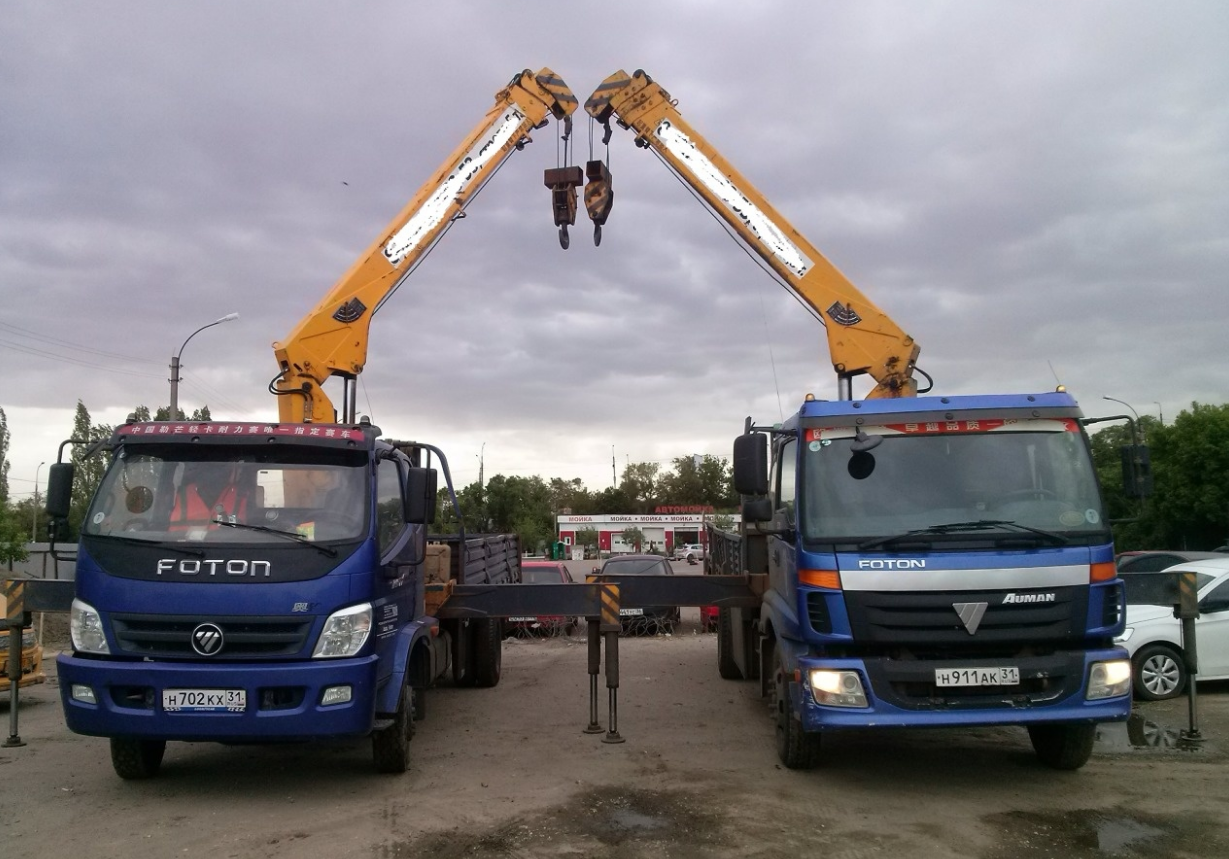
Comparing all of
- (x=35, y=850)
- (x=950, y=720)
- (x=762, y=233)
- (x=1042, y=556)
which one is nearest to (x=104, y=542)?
(x=35, y=850)

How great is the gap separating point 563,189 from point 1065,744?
779 cm

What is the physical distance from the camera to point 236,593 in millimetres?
6375

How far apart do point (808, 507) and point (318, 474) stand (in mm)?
3477

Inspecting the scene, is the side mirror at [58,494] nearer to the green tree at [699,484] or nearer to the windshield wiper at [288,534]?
the windshield wiper at [288,534]

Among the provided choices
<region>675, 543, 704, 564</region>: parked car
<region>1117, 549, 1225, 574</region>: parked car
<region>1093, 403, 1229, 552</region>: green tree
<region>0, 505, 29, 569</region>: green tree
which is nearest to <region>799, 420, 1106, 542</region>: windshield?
<region>1117, 549, 1225, 574</region>: parked car

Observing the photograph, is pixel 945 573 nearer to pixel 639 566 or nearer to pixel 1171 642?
pixel 1171 642

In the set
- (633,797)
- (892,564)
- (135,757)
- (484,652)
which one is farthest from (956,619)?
(484,652)

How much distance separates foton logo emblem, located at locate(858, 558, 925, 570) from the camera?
6.30 m

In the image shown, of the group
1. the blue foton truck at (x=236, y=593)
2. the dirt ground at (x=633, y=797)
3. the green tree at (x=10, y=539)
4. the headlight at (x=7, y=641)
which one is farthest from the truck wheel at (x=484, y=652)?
the green tree at (x=10, y=539)

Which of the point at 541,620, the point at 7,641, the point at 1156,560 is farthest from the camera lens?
the point at 541,620

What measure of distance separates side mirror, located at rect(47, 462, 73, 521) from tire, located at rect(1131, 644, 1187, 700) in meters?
9.92

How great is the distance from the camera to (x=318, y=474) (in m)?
6.96

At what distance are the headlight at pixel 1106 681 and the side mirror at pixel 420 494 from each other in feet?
15.7

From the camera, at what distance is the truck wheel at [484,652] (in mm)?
11812
